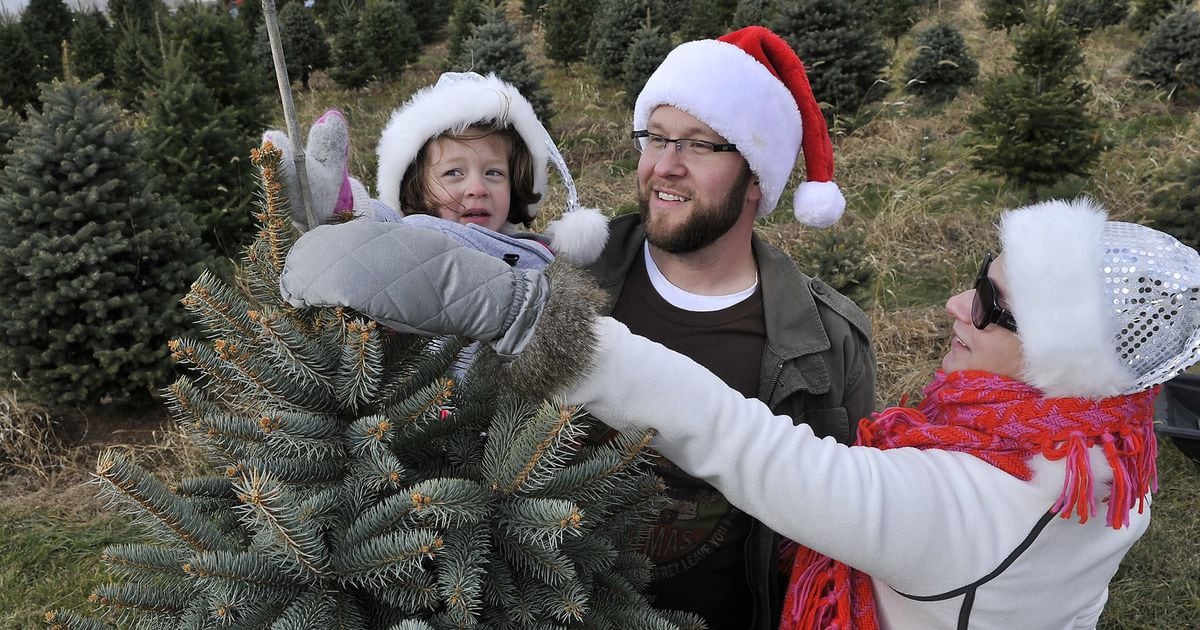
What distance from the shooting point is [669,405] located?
126 centimetres

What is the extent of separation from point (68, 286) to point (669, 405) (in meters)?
3.38

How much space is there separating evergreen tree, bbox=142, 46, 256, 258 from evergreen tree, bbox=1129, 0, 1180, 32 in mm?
11853

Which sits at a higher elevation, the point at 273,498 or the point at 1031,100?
the point at 273,498

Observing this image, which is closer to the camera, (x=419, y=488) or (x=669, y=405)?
(x=419, y=488)

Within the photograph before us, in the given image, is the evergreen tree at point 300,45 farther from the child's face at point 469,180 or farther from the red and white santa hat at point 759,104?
the red and white santa hat at point 759,104

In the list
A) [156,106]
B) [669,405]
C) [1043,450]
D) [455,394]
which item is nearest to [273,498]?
[455,394]

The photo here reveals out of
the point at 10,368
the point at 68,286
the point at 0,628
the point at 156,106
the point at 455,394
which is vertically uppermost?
the point at 455,394

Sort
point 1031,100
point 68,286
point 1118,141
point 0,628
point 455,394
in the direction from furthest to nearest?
point 1118,141 < point 1031,100 < point 68,286 < point 0,628 < point 455,394

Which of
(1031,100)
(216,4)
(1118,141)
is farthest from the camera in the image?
(216,4)

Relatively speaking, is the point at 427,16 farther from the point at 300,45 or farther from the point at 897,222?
the point at 897,222

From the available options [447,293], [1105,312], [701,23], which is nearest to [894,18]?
[701,23]

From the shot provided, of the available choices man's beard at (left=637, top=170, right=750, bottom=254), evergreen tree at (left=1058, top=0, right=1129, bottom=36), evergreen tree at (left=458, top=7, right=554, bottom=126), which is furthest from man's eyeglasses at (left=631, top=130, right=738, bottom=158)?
evergreen tree at (left=1058, top=0, right=1129, bottom=36)

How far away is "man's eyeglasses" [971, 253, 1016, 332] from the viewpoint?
1494mm

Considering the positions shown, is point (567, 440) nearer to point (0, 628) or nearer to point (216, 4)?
point (0, 628)
